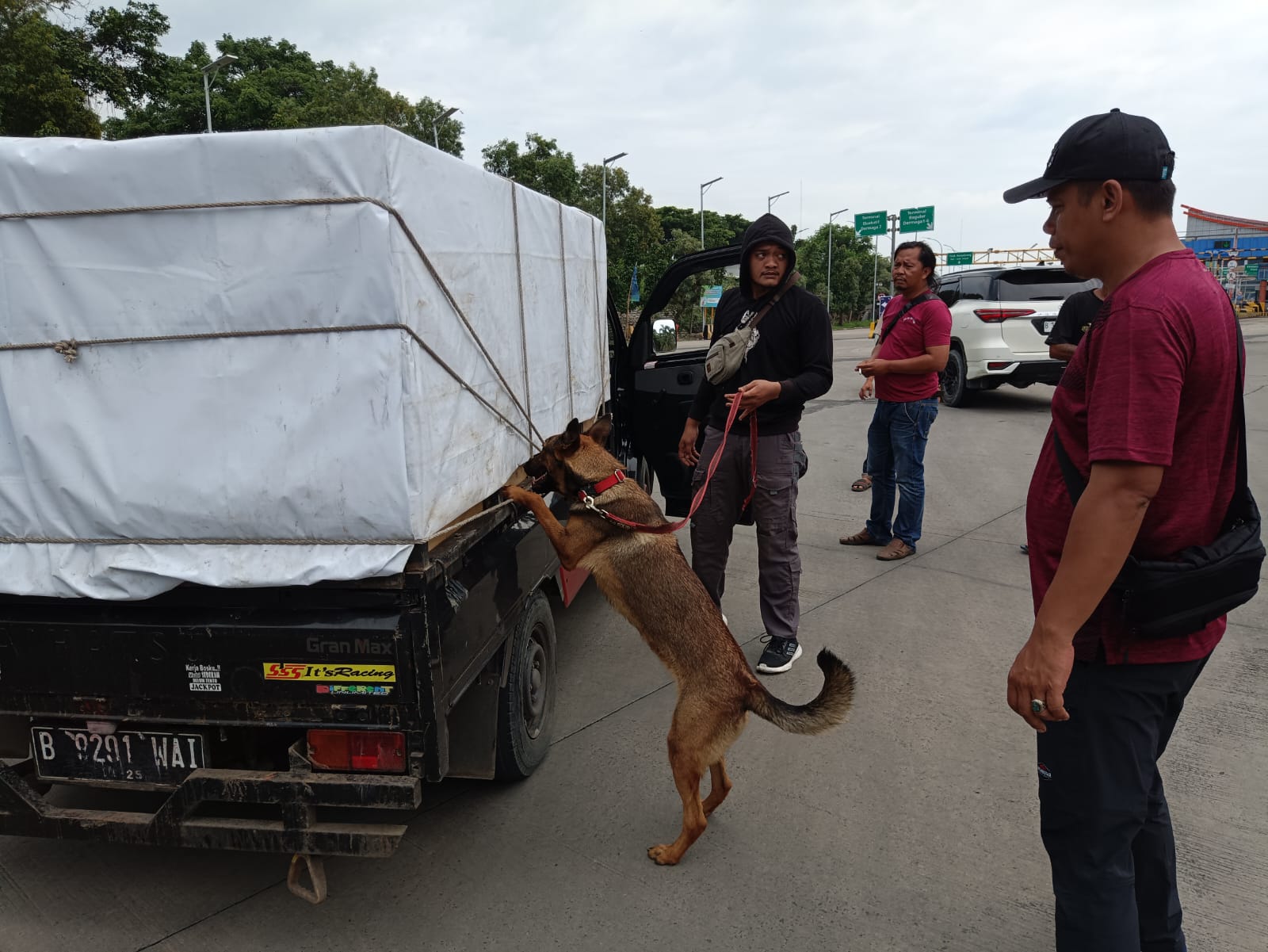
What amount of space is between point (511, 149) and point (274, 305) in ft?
112

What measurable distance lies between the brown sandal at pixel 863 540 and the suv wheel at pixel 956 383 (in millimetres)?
6203

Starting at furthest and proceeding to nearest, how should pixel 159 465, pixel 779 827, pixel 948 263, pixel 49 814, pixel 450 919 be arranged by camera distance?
1. pixel 948 263
2. pixel 779 827
3. pixel 450 919
4. pixel 49 814
5. pixel 159 465

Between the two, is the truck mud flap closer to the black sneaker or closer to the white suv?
the black sneaker

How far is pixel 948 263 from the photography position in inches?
2250

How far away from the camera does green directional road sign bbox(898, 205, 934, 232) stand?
1720 inches

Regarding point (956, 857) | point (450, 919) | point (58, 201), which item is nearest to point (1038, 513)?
point (956, 857)

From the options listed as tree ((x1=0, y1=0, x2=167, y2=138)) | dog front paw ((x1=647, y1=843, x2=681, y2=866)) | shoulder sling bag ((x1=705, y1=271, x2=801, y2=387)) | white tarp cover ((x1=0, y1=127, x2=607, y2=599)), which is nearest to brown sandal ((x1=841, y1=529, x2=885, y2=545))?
shoulder sling bag ((x1=705, y1=271, x2=801, y2=387))

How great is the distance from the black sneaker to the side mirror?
91.8 inches

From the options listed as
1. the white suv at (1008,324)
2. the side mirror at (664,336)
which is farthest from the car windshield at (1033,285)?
the side mirror at (664,336)

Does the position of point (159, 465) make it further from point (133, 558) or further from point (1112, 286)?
point (1112, 286)

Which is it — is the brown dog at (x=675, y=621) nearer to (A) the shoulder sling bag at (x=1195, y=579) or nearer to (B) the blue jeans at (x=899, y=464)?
(A) the shoulder sling bag at (x=1195, y=579)

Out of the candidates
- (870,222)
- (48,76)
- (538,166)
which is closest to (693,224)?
(870,222)

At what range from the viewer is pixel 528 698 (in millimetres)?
3100

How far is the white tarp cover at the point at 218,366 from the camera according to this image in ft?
6.39
